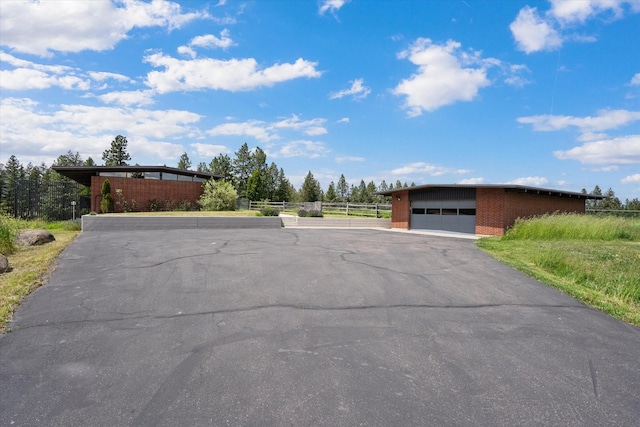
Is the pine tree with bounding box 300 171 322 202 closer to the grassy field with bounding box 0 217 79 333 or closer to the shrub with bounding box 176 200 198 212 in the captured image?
the shrub with bounding box 176 200 198 212

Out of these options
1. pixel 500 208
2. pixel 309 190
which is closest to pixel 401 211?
pixel 500 208

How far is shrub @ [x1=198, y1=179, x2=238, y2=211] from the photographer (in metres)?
30.0

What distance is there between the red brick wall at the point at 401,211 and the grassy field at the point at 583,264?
7920 mm

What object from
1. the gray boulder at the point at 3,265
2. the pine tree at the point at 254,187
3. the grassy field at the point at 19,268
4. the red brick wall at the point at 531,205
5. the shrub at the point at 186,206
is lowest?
the grassy field at the point at 19,268

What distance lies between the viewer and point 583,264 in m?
8.55

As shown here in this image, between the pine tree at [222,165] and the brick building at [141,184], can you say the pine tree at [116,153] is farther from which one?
the brick building at [141,184]

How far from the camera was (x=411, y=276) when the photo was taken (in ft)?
24.4

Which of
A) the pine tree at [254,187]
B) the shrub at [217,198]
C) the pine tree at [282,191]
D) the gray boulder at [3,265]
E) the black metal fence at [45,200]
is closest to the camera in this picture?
the gray boulder at [3,265]

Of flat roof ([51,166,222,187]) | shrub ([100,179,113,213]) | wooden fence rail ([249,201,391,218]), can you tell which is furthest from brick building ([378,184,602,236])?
shrub ([100,179,113,213])

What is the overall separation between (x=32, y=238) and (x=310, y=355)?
1292 centimetres

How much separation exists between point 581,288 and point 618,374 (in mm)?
4223

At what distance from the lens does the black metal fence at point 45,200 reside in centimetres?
2267

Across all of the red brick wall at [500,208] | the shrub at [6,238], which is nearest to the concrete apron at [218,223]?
the red brick wall at [500,208]

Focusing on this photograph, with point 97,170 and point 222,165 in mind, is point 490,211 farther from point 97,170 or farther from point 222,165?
point 222,165
